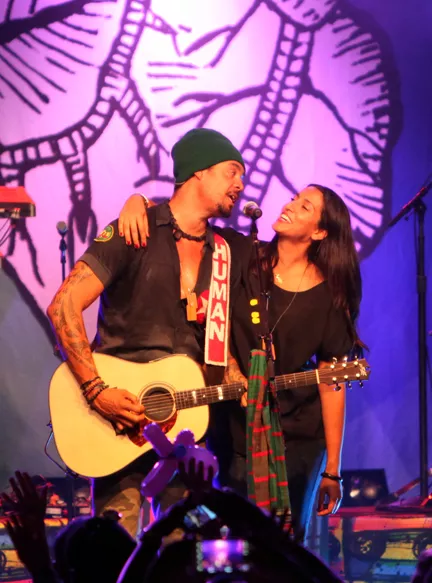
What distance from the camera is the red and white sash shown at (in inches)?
151

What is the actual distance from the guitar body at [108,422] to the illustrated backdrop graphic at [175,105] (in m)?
2.26

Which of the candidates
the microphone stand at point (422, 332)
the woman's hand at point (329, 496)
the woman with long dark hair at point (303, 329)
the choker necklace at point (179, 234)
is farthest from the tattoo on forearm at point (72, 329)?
the microphone stand at point (422, 332)

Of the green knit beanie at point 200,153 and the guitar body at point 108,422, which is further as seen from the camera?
the green knit beanie at point 200,153

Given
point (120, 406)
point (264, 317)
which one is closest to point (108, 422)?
point (120, 406)

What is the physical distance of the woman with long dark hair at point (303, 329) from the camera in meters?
3.94

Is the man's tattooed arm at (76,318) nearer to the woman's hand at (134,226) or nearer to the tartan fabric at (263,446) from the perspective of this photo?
the woman's hand at (134,226)

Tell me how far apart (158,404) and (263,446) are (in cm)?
51

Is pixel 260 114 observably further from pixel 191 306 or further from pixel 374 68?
pixel 191 306

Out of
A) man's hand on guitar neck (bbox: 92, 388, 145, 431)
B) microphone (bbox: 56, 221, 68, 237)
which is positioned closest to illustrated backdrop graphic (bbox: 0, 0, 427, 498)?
microphone (bbox: 56, 221, 68, 237)

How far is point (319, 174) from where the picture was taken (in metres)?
6.12

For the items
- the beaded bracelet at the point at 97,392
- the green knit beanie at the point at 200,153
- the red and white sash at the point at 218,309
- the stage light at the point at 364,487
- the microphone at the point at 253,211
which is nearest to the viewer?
the beaded bracelet at the point at 97,392

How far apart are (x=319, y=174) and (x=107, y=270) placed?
2867 millimetres

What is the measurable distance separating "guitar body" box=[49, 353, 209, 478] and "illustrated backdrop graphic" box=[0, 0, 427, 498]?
7.42 feet

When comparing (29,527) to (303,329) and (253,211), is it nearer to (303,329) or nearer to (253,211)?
(253,211)
